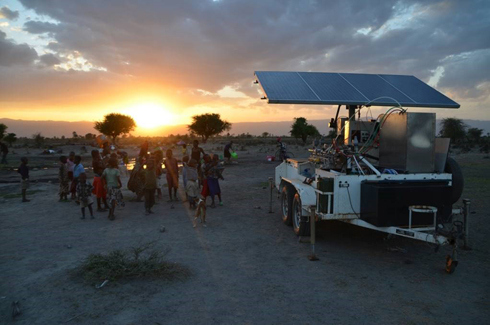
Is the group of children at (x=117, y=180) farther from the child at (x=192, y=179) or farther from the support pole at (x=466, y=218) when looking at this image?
the support pole at (x=466, y=218)

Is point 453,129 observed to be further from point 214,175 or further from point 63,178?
point 63,178

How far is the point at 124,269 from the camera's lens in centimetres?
543

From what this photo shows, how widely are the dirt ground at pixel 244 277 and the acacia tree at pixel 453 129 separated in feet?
168

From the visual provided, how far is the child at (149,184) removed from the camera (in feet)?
31.1

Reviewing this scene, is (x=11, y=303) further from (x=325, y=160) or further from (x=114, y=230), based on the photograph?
(x=325, y=160)

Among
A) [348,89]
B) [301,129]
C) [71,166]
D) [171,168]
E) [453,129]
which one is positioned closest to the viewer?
[348,89]

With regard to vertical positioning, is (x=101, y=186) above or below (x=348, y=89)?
below

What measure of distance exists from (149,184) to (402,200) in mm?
6337

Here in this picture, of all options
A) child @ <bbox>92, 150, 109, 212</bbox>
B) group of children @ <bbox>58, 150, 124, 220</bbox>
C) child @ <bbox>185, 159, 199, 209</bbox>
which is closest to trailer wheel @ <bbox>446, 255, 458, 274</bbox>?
child @ <bbox>185, 159, 199, 209</bbox>

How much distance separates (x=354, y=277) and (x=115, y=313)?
3404 millimetres

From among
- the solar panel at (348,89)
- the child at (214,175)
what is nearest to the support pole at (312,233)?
the solar panel at (348,89)

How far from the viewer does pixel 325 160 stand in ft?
23.8

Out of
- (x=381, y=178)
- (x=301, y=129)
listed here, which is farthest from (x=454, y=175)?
(x=301, y=129)

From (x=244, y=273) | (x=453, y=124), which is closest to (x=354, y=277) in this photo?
(x=244, y=273)
